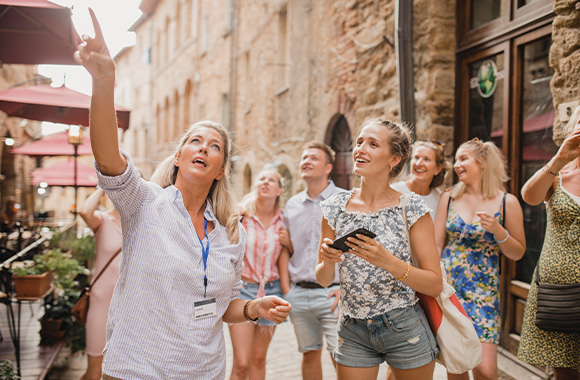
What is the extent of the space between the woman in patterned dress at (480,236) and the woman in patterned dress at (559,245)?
219 mm

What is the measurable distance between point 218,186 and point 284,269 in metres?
1.67

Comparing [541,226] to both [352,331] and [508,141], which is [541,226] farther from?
[352,331]

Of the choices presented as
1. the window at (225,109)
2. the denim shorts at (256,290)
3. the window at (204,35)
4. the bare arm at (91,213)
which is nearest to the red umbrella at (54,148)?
the bare arm at (91,213)

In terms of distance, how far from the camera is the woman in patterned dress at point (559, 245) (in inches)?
108

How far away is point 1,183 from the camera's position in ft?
50.3

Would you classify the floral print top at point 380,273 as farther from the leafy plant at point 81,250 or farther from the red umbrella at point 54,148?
the red umbrella at point 54,148

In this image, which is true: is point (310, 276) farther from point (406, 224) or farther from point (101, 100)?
point (101, 100)

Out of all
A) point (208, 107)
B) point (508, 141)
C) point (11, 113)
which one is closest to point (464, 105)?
point (508, 141)

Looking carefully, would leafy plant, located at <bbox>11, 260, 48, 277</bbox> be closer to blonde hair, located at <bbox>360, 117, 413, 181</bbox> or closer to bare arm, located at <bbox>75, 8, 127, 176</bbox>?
bare arm, located at <bbox>75, 8, 127, 176</bbox>

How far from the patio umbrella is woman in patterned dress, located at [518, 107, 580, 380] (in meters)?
3.47

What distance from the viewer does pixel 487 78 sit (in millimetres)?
5086

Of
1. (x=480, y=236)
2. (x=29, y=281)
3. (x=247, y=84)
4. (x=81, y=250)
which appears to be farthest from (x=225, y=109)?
(x=480, y=236)

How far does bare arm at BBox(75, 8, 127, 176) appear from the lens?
5.18 ft

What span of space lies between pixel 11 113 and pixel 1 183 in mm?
11821
